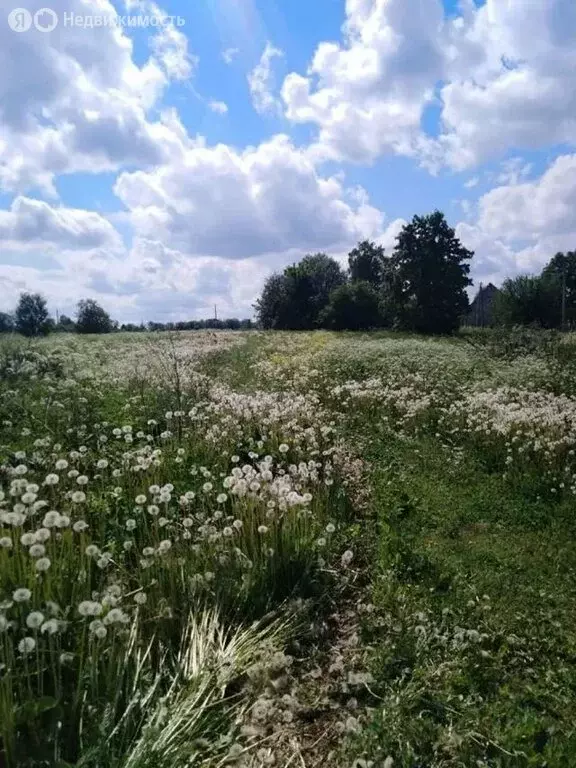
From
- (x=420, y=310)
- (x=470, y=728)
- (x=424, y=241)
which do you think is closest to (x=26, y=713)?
(x=470, y=728)

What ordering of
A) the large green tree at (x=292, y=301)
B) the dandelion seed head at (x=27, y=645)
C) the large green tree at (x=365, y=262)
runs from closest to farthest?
the dandelion seed head at (x=27, y=645) → the large green tree at (x=292, y=301) → the large green tree at (x=365, y=262)

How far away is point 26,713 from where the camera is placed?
2543mm

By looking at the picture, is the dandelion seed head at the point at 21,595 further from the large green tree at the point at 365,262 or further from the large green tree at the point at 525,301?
the large green tree at the point at 365,262

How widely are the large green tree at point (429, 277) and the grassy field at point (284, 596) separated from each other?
124ft

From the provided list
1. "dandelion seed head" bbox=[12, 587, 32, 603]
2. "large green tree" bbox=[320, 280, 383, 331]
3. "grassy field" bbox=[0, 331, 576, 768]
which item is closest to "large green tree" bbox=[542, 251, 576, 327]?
"large green tree" bbox=[320, 280, 383, 331]

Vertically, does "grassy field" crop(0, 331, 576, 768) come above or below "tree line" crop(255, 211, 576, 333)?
below

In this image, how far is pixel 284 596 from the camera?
466 cm

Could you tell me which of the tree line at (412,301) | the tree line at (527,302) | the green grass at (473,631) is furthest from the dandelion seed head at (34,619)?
the tree line at (527,302)

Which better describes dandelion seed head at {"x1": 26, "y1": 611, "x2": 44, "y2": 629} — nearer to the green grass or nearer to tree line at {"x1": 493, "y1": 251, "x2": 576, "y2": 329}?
the green grass

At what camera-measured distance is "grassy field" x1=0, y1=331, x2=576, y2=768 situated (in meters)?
2.97

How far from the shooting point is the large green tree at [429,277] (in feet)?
152

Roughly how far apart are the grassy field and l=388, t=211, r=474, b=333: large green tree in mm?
37934

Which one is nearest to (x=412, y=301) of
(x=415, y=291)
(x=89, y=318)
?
(x=415, y=291)

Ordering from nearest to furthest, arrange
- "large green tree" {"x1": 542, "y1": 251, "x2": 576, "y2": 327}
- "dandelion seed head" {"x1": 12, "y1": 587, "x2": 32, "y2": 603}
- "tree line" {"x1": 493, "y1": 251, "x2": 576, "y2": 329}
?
"dandelion seed head" {"x1": 12, "y1": 587, "x2": 32, "y2": 603} → "tree line" {"x1": 493, "y1": 251, "x2": 576, "y2": 329} → "large green tree" {"x1": 542, "y1": 251, "x2": 576, "y2": 327}
